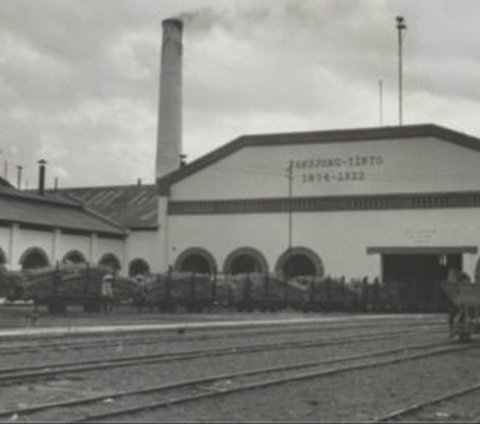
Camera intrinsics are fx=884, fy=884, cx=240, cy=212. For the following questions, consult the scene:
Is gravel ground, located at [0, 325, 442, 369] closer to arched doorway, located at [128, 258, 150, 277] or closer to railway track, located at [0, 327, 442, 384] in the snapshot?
railway track, located at [0, 327, 442, 384]

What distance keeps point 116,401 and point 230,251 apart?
1457 inches

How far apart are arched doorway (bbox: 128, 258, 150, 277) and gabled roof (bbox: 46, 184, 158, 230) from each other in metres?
1.89

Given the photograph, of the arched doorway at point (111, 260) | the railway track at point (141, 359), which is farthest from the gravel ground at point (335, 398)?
the arched doorway at point (111, 260)

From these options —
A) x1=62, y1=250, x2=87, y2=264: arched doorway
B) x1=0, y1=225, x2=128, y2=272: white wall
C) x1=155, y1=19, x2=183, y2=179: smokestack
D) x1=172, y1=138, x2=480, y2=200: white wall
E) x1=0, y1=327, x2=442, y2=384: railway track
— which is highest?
x1=155, y1=19, x2=183, y2=179: smokestack

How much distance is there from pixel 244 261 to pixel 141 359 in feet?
105

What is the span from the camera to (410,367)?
14.3m

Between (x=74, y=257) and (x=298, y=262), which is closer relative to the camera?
(x=298, y=262)

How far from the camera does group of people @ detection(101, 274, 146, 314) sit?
3127 centimetres

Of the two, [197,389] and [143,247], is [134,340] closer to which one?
[197,389]

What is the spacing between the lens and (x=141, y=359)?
1464 cm

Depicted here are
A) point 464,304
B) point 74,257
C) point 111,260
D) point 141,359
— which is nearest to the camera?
point 141,359

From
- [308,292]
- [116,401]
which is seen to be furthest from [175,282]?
[116,401]

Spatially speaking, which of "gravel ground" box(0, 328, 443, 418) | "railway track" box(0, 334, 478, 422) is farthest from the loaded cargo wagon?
"railway track" box(0, 334, 478, 422)

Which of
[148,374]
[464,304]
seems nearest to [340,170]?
[464,304]
